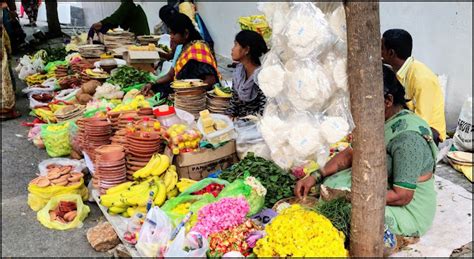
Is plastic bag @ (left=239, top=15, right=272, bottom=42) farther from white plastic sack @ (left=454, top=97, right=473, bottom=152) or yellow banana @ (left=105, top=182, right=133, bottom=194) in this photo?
yellow banana @ (left=105, top=182, right=133, bottom=194)

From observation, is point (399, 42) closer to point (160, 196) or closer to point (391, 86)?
point (391, 86)

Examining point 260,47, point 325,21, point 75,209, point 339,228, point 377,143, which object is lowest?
point 75,209

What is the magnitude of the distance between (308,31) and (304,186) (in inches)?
44.8

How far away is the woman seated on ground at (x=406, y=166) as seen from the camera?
2871 millimetres

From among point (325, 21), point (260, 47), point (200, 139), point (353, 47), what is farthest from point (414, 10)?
point (353, 47)

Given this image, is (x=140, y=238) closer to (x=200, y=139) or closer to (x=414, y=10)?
(x=200, y=139)

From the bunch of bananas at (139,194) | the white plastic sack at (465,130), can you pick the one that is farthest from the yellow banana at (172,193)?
the white plastic sack at (465,130)

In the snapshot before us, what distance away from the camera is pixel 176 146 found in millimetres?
4105

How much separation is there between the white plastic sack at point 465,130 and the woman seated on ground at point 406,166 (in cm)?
178

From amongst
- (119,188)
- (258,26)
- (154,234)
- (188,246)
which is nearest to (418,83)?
(188,246)

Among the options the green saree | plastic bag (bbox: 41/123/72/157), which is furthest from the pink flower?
plastic bag (bbox: 41/123/72/157)

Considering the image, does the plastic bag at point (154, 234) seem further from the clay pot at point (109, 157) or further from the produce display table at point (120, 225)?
the clay pot at point (109, 157)

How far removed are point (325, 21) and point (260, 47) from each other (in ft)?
4.60

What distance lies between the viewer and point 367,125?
2.53 metres
